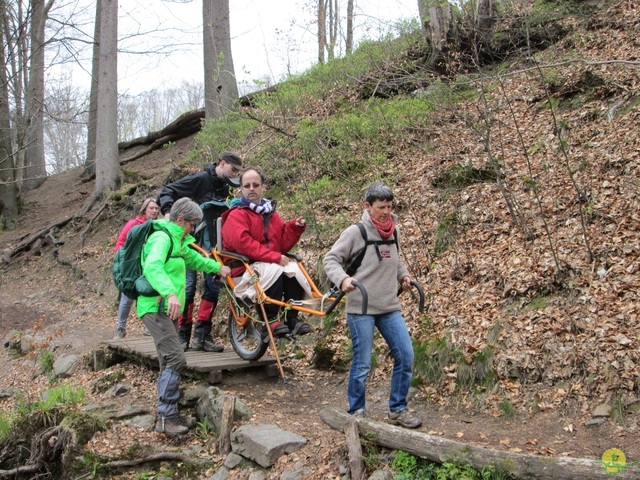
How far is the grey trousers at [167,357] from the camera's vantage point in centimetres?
549

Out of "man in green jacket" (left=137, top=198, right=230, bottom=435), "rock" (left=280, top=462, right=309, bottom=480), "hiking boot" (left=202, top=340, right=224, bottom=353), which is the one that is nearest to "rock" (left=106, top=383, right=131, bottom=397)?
"hiking boot" (left=202, top=340, right=224, bottom=353)

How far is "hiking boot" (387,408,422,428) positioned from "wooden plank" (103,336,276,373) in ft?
6.71

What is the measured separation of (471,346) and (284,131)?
6536mm

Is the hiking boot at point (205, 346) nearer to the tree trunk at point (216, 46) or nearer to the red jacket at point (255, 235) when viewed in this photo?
the red jacket at point (255, 235)

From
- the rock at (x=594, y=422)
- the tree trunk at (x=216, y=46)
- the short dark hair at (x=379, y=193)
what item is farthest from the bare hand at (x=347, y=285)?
the tree trunk at (x=216, y=46)

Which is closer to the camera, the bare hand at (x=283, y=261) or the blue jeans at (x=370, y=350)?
the blue jeans at (x=370, y=350)

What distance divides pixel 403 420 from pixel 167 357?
2367 mm

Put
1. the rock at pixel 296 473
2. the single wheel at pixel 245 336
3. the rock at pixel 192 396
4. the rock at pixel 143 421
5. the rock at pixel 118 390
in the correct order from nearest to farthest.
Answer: the rock at pixel 296 473 → the rock at pixel 143 421 → the rock at pixel 192 396 → the single wheel at pixel 245 336 → the rock at pixel 118 390

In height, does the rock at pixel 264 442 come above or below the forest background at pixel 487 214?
below

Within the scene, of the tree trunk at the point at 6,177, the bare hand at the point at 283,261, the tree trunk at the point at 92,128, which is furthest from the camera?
the tree trunk at the point at 92,128

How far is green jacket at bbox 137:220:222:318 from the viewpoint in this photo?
524 centimetres

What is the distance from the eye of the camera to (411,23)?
41.7ft

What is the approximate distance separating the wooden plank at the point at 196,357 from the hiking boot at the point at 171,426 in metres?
0.67

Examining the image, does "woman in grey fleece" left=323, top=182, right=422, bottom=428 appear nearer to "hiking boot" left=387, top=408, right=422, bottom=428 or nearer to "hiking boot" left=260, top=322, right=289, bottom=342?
"hiking boot" left=387, top=408, right=422, bottom=428
